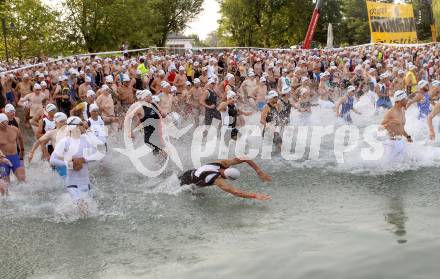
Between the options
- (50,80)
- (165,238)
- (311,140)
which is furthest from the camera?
(50,80)

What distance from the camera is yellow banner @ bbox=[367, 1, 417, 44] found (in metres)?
32.1

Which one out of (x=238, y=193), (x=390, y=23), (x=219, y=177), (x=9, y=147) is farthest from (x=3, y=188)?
(x=390, y=23)

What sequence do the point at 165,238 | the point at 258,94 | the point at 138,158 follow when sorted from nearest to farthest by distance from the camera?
the point at 165,238 < the point at 138,158 < the point at 258,94

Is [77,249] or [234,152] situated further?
[234,152]

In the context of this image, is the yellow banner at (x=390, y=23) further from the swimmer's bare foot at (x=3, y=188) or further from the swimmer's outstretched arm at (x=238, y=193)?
the swimmer's bare foot at (x=3, y=188)

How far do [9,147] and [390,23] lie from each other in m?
28.5

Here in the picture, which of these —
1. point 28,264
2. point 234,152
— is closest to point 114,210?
point 28,264

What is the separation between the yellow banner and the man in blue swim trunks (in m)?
26.6

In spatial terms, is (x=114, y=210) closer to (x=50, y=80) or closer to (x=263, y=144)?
(x=263, y=144)

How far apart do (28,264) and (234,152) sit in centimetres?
628

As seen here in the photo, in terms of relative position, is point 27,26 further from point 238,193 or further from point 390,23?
point 238,193

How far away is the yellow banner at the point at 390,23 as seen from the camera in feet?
105

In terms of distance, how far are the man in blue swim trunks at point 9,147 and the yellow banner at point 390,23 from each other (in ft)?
87.1

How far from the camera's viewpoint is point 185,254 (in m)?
6.46
